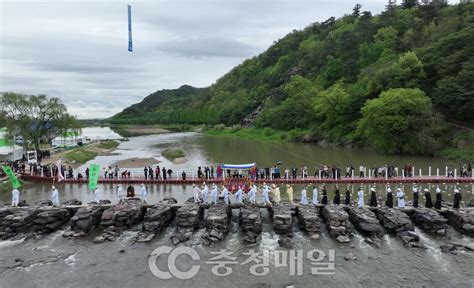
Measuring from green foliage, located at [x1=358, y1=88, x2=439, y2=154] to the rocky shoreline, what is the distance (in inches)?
1371

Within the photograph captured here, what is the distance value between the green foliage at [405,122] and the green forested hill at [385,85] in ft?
0.46

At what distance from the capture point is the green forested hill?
58.4 metres

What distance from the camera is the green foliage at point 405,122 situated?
57.6 metres

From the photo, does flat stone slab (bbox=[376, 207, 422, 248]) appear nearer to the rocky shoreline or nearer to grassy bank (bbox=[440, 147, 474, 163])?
the rocky shoreline

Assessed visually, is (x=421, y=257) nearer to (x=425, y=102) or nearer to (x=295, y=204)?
(x=295, y=204)

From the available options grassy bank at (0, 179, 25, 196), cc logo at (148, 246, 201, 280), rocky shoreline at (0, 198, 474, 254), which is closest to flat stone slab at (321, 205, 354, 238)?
rocky shoreline at (0, 198, 474, 254)

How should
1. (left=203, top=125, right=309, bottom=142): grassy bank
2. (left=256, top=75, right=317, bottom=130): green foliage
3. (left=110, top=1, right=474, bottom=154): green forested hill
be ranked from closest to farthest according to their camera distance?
(left=110, top=1, right=474, bottom=154): green forested hill, (left=203, top=125, right=309, bottom=142): grassy bank, (left=256, top=75, right=317, bottom=130): green foliage

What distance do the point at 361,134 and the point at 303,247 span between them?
54.1 metres

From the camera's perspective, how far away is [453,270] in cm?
1869

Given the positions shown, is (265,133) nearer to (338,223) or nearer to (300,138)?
(300,138)

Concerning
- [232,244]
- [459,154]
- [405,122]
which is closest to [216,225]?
[232,244]

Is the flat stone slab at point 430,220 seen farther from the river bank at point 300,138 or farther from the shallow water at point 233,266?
the river bank at point 300,138

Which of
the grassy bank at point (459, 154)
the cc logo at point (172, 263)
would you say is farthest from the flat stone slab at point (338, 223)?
the grassy bank at point (459, 154)

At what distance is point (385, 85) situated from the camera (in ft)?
231
